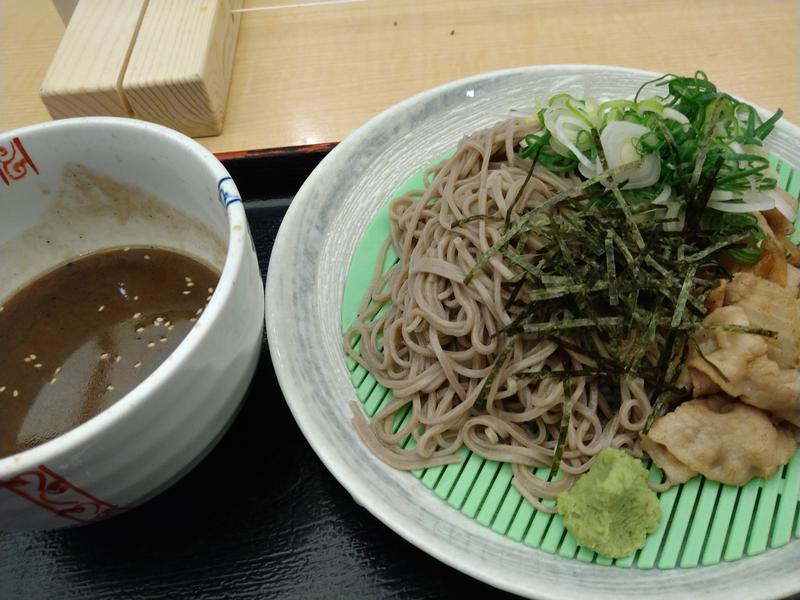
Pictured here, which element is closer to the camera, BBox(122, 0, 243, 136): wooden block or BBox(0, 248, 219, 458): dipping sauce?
BBox(0, 248, 219, 458): dipping sauce

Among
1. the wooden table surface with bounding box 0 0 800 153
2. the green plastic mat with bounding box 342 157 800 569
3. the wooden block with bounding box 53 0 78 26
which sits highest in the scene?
the wooden block with bounding box 53 0 78 26

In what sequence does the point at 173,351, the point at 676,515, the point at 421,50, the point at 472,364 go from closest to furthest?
the point at 173,351
the point at 676,515
the point at 472,364
the point at 421,50

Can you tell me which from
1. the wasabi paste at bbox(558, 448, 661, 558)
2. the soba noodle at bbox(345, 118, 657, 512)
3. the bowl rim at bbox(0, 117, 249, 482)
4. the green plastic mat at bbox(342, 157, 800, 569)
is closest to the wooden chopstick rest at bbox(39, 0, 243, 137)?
the bowl rim at bbox(0, 117, 249, 482)

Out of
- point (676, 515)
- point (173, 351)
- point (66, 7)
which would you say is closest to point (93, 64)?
point (66, 7)

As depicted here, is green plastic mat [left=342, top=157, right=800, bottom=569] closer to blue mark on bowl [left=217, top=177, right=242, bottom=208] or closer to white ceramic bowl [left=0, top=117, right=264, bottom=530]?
white ceramic bowl [left=0, top=117, right=264, bottom=530]

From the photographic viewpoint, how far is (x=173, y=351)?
1337 mm

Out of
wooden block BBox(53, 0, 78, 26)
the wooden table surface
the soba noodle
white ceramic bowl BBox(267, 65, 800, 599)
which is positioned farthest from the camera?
wooden block BBox(53, 0, 78, 26)

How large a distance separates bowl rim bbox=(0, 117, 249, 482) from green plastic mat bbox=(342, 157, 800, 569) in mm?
702

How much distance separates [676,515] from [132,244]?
168cm

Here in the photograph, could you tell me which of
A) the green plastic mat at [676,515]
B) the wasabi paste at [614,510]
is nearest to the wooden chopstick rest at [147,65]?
the green plastic mat at [676,515]

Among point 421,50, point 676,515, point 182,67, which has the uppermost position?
point 182,67

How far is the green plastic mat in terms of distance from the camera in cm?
140

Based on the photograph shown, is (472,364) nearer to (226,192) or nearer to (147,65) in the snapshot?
(226,192)

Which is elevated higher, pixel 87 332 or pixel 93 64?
pixel 93 64
